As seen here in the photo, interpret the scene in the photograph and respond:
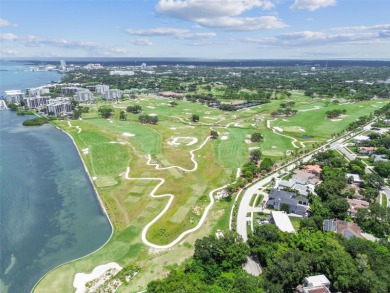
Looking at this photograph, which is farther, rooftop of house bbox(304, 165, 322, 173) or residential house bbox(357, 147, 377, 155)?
residential house bbox(357, 147, 377, 155)

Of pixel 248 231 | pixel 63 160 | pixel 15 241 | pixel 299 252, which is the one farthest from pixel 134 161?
pixel 299 252

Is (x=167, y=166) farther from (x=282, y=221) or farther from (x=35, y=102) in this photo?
(x=35, y=102)

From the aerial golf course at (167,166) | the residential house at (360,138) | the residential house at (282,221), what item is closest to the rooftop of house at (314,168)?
the aerial golf course at (167,166)

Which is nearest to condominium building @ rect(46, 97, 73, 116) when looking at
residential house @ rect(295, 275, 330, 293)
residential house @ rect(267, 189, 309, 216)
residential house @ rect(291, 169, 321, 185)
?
residential house @ rect(291, 169, 321, 185)

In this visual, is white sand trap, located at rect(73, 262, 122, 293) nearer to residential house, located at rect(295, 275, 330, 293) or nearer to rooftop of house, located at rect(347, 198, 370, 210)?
residential house, located at rect(295, 275, 330, 293)

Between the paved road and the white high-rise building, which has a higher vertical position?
the white high-rise building

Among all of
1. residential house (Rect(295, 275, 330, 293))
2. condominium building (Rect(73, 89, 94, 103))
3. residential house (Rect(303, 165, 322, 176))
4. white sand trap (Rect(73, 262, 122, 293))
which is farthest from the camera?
condominium building (Rect(73, 89, 94, 103))
